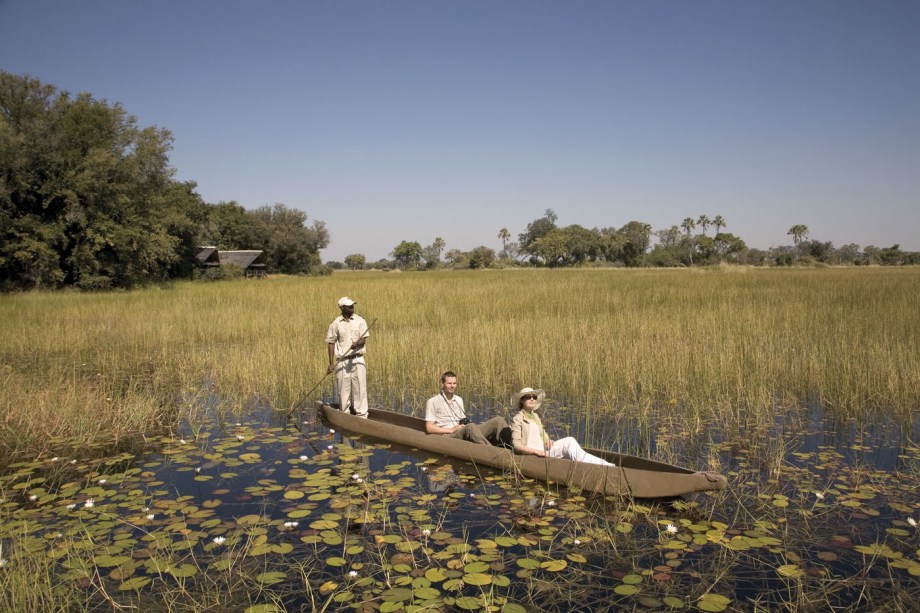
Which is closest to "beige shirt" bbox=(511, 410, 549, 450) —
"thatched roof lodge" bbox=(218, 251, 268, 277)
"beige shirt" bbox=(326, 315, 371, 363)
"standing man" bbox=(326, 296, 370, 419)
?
"standing man" bbox=(326, 296, 370, 419)

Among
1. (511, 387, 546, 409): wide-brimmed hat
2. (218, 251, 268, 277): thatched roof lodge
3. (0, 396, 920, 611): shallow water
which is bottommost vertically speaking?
(0, 396, 920, 611): shallow water

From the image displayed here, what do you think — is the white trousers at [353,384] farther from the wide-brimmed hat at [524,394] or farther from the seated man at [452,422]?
the wide-brimmed hat at [524,394]

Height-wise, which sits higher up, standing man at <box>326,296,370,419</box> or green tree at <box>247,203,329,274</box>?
green tree at <box>247,203,329,274</box>

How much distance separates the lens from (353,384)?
8055 millimetres

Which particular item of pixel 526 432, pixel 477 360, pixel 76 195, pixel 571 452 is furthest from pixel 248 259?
pixel 571 452

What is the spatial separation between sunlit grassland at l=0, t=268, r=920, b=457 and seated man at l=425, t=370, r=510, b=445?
1.64m

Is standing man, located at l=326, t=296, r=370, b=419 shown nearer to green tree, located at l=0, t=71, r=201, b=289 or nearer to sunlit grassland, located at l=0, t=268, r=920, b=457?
sunlit grassland, located at l=0, t=268, r=920, b=457

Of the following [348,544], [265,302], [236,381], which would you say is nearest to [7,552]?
[348,544]

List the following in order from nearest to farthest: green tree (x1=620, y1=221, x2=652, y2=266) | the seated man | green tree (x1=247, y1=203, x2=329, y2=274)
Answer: the seated man, green tree (x1=247, y1=203, x2=329, y2=274), green tree (x1=620, y1=221, x2=652, y2=266)

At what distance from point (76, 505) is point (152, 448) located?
6.02 ft

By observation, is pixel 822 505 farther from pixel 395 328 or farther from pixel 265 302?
pixel 265 302

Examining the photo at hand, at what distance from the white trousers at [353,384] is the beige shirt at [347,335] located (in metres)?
0.12

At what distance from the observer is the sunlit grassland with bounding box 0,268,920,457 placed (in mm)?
8070

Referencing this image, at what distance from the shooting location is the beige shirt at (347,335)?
7.93 m
